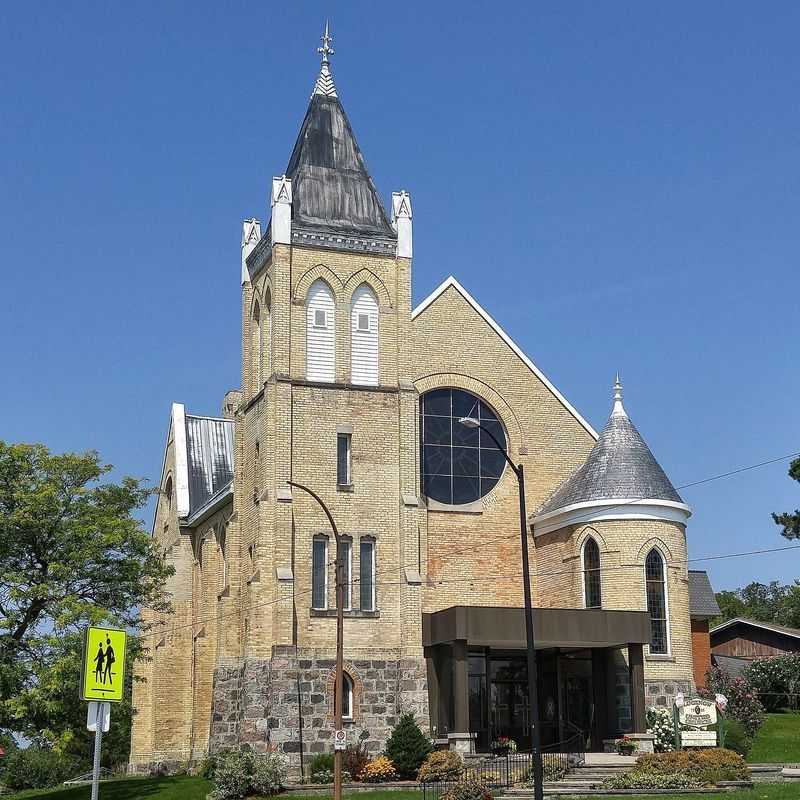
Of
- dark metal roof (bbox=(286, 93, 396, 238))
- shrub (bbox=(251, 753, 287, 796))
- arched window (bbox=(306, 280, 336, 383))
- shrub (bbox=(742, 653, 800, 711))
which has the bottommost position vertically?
shrub (bbox=(251, 753, 287, 796))

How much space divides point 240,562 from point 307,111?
1626 cm

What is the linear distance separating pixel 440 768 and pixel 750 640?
125 feet

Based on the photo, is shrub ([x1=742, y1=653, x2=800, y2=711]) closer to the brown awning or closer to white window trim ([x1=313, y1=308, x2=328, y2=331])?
the brown awning

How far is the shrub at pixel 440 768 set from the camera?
34.3m

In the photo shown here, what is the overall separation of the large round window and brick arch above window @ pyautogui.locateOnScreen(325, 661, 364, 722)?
7.19 metres

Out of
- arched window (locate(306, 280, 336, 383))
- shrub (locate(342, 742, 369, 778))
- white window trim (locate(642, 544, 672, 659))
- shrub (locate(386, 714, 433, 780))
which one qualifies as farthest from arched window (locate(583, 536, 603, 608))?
arched window (locate(306, 280, 336, 383))

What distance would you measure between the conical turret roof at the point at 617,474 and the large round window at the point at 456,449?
8.02 feet

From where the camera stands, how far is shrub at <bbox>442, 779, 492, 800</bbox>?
98.7 ft

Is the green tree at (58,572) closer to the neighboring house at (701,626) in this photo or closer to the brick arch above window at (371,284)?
the brick arch above window at (371,284)

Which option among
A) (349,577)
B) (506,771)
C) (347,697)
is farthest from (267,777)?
(349,577)

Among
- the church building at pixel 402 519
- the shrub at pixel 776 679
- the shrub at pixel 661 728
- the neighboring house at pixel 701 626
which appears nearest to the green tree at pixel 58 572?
the church building at pixel 402 519

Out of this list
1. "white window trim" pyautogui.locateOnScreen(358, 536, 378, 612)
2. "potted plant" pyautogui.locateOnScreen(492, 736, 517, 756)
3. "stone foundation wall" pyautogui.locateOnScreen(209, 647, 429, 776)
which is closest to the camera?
"stone foundation wall" pyautogui.locateOnScreen(209, 647, 429, 776)

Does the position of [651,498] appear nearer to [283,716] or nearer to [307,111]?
[283,716]

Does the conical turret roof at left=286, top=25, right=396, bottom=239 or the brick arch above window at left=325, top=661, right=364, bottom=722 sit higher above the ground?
the conical turret roof at left=286, top=25, right=396, bottom=239
